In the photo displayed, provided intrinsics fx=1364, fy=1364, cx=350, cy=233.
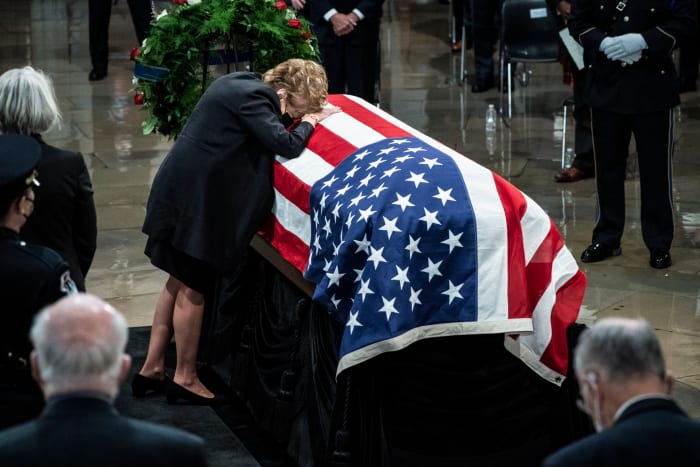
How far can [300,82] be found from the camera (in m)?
5.82

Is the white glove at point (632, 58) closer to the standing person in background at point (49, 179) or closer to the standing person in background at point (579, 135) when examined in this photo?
the standing person in background at point (579, 135)

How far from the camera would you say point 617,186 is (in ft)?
25.5

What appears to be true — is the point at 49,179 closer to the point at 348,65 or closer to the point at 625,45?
the point at 625,45

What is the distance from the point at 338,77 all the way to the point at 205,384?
440 cm

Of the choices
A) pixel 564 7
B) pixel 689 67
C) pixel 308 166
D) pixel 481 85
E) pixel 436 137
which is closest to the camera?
pixel 308 166

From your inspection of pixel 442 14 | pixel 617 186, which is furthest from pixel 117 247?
pixel 442 14

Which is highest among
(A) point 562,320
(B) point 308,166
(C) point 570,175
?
(B) point 308,166

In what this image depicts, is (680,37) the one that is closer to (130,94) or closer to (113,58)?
(130,94)

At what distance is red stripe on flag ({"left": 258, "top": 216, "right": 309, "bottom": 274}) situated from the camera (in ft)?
18.0

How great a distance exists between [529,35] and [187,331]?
19.5 ft

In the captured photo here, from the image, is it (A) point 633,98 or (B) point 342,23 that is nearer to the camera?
(A) point 633,98

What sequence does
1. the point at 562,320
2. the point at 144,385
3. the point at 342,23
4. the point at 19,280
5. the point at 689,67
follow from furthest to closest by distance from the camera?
the point at 689,67
the point at 342,23
the point at 144,385
the point at 562,320
the point at 19,280

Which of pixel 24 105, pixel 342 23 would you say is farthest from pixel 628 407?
pixel 342 23

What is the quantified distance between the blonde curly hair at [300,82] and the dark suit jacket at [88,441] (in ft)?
10.2
